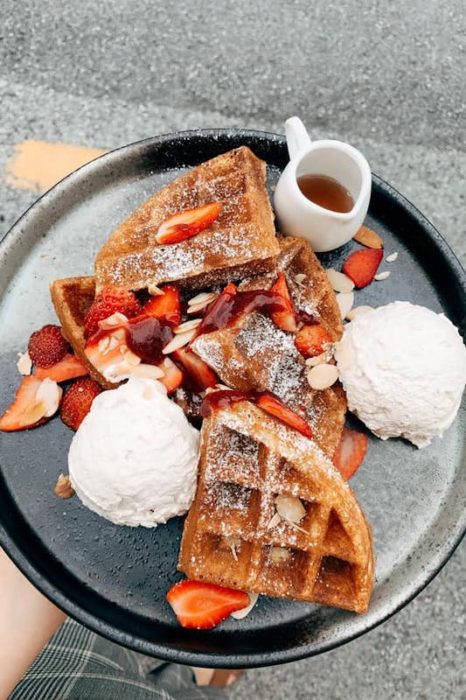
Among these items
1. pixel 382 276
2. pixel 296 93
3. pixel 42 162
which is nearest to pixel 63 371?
pixel 382 276

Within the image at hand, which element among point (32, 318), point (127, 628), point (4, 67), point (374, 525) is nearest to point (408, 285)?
point (374, 525)

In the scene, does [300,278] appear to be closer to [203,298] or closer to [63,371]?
[203,298]

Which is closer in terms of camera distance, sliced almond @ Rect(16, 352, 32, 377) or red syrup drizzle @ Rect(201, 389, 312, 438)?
red syrup drizzle @ Rect(201, 389, 312, 438)

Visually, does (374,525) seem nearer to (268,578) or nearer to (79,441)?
(268,578)

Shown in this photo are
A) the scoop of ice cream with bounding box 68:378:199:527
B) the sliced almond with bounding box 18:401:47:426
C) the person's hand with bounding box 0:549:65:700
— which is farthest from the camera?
the person's hand with bounding box 0:549:65:700

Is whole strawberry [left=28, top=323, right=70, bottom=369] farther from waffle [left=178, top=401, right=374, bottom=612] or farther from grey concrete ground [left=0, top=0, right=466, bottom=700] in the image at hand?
grey concrete ground [left=0, top=0, right=466, bottom=700]

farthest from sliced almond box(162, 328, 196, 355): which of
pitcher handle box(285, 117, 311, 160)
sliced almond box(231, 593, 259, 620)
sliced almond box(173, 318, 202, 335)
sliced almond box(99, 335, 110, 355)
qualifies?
sliced almond box(231, 593, 259, 620)
